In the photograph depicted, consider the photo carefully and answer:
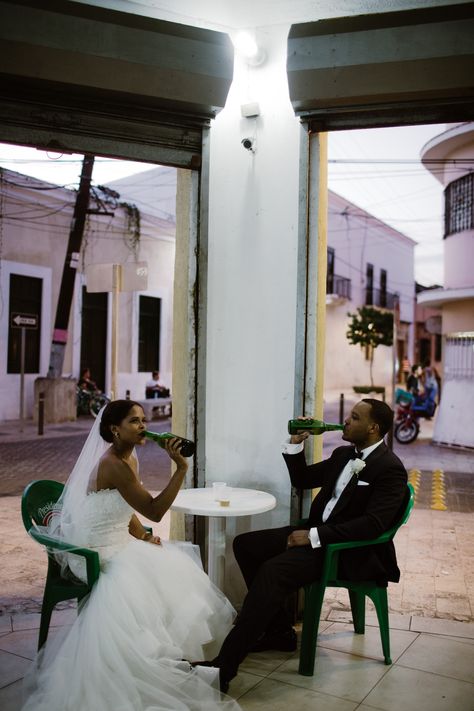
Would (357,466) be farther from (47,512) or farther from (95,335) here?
(95,335)

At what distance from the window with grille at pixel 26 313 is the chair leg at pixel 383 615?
12.5 meters

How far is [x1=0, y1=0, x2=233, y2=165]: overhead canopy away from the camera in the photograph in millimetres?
3971

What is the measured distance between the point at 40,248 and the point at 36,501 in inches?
517

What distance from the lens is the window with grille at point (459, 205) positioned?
44.5ft

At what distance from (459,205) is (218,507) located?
38.9 feet

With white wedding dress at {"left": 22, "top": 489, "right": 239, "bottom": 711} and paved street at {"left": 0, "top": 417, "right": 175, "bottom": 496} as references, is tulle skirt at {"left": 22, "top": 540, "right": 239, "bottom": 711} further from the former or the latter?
paved street at {"left": 0, "top": 417, "right": 175, "bottom": 496}

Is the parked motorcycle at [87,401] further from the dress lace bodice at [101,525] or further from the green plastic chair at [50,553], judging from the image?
the dress lace bodice at [101,525]

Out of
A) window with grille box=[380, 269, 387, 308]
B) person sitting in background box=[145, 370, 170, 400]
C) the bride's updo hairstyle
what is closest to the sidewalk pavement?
the bride's updo hairstyle

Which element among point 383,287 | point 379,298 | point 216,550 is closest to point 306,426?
point 216,550

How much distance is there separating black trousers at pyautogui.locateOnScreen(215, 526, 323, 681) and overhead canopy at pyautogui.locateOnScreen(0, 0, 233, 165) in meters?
2.39

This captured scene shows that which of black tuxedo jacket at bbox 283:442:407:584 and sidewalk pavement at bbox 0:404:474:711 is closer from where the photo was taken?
sidewalk pavement at bbox 0:404:474:711

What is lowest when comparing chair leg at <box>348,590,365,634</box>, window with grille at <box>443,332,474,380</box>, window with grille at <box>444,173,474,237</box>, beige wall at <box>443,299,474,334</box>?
chair leg at <box>348,590,365,634</box>

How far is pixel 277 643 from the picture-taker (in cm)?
373

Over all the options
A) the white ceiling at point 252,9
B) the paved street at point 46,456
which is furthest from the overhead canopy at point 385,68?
the paved street at point 46,456
